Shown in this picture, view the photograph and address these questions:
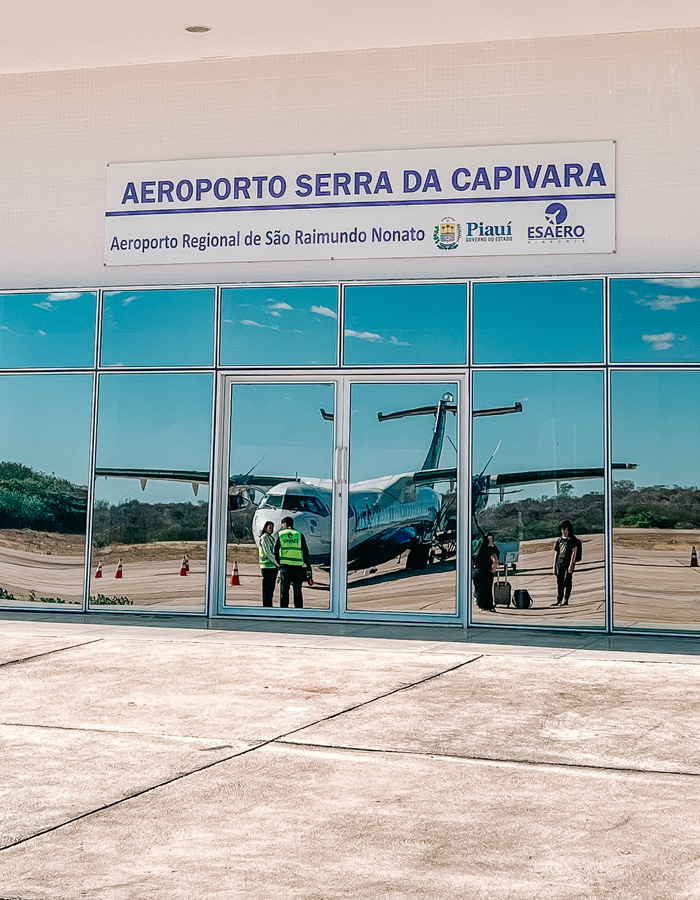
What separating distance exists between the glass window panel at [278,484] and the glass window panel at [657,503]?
9.88ft

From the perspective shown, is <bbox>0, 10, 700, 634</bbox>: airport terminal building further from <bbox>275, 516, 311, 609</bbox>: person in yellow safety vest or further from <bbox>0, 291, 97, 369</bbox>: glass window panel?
<bbox>275, 516, 311, 609</bbox>: person in yellow safety vest

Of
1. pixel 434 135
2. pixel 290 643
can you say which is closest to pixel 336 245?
pixel 434 135

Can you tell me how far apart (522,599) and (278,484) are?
2829 mm

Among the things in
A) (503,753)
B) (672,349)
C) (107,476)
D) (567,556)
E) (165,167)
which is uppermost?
(165,167)

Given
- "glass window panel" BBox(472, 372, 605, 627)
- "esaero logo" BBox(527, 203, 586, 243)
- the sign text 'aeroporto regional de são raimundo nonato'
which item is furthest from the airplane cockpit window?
"esaero logo" BBox(527, 203, 586, 243)

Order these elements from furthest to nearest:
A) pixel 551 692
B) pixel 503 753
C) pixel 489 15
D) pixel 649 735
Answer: pixel 489 15, pixel 551 692, pixel 649 735, pixel 503 753

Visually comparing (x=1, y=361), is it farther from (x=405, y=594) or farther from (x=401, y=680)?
(x=401, y=680)

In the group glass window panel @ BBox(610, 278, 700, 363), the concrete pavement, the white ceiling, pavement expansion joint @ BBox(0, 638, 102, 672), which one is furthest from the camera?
glass window panel @ BBox(610, 278, 700, 363)

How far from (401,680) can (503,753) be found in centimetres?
227

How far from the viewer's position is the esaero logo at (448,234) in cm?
1146

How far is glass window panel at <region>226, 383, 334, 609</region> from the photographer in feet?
38.6

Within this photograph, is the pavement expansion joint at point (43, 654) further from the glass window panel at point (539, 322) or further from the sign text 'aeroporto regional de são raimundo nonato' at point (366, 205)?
the glass window panel at point (539, 322)

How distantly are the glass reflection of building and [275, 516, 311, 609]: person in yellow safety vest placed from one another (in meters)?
0.10

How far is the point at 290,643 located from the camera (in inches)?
389
